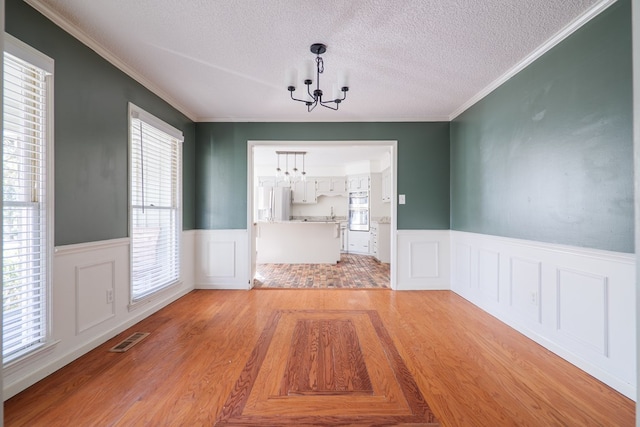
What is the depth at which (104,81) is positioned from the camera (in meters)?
2.68

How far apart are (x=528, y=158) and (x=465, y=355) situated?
179 centimetres

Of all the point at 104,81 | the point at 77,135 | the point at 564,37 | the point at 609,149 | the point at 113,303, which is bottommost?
the point at 113,303

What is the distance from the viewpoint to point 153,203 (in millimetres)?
3426

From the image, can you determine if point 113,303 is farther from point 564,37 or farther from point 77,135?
point 564,37

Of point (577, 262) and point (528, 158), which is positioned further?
point (528, 158)

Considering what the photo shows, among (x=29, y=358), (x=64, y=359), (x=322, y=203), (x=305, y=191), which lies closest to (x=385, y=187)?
(x=322, y=203)

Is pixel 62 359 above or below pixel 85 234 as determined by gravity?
below

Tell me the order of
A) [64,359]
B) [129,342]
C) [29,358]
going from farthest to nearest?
1. [129,342]
2. [64,359]
3. [29,358]

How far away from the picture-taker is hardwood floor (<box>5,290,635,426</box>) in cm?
175

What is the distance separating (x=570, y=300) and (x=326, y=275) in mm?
3593

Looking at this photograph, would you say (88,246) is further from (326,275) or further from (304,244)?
(304,244)

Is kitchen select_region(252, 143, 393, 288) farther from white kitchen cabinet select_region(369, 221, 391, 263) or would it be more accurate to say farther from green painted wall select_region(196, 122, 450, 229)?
green painted wall select_region(196, 122, 450, 229)

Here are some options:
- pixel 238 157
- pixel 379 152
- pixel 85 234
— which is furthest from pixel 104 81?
pixel 379 152

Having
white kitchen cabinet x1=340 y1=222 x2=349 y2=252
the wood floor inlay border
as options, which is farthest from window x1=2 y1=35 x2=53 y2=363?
white kitchen cabinet x1=340 y1=222 x2=349 y2=252
